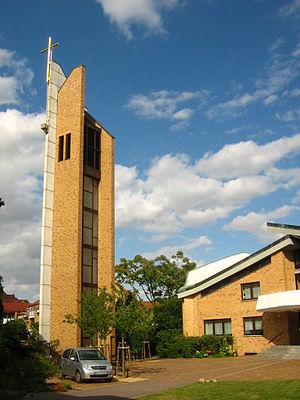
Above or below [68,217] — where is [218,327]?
below

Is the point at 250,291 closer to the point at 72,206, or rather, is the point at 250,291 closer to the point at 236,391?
the point at 72,206

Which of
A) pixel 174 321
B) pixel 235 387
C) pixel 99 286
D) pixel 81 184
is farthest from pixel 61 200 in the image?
pixel 235 387

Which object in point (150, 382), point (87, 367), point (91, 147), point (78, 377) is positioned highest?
point (91, 147)

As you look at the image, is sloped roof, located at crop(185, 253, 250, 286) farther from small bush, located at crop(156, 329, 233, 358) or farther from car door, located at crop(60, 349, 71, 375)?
car door, located at crop(60, 349, 71, 375)

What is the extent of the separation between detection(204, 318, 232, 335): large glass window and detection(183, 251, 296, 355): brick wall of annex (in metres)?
0.33

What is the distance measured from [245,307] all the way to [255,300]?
1025 mm

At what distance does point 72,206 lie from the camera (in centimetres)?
3484

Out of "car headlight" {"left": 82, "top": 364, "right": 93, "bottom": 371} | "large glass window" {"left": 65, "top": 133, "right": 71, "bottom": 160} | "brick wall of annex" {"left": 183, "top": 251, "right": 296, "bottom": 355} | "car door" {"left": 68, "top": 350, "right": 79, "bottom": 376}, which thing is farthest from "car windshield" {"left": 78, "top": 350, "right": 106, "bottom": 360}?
"large glass window" {"left": 65, "top": 133, "right": 71, "bottom": 160}

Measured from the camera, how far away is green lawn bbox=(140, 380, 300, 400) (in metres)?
13.8

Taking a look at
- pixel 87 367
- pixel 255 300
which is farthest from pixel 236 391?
pixel 255 300

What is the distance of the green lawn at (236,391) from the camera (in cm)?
1379

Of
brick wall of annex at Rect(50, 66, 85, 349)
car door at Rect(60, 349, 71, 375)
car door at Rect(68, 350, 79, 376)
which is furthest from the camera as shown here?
brick wall of annex at Rect(50, 66, 85, 349)

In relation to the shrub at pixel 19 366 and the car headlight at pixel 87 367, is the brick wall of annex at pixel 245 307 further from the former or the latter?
the car headlight at pixel 87 367

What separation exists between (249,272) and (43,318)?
15.7 m
